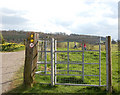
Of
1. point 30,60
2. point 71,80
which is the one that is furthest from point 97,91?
point 30,60

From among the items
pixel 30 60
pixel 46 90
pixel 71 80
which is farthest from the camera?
pixel 71 80

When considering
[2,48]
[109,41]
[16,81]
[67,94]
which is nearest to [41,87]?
[67,94]

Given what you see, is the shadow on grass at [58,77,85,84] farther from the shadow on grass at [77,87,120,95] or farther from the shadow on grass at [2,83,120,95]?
the shadow on grass at [77,87,120,95]

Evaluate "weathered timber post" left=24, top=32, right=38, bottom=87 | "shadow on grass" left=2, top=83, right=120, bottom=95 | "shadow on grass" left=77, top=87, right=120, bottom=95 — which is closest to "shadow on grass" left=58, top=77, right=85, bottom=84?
"shadow on grass" left=2, top=83, right=120, bottom=95

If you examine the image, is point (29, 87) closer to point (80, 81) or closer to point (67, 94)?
point (67, 94)

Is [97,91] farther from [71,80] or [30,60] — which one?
[30,60]

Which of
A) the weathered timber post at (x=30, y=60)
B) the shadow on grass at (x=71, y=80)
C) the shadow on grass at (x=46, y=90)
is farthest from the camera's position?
the shadow on grass at (x=71, y=80)

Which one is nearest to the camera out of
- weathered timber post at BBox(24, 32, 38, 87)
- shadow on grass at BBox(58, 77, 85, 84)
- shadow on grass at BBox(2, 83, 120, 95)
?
shadow on grass at BBox(2, 83, 120, 95)

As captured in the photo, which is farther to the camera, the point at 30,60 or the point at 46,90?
the point at 30,60

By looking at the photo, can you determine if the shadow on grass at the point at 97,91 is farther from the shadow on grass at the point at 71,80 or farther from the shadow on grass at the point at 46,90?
the shadow on grass at the point at 71,80

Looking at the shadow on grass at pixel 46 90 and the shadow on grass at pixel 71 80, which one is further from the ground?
the shadow on grass at pixel 71 80

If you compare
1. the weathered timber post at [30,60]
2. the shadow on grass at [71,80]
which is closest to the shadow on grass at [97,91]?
the shadow on grass at [71,80]

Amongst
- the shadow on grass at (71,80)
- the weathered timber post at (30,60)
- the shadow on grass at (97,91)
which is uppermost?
the weathered timber post at (30,60)

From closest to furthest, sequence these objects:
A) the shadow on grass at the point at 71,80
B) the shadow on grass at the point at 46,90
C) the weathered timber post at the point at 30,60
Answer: the shadow on grass at the point at 46,90
the weathered timber post at the point at 30,60
the shadow on grass at the point at 71,80
